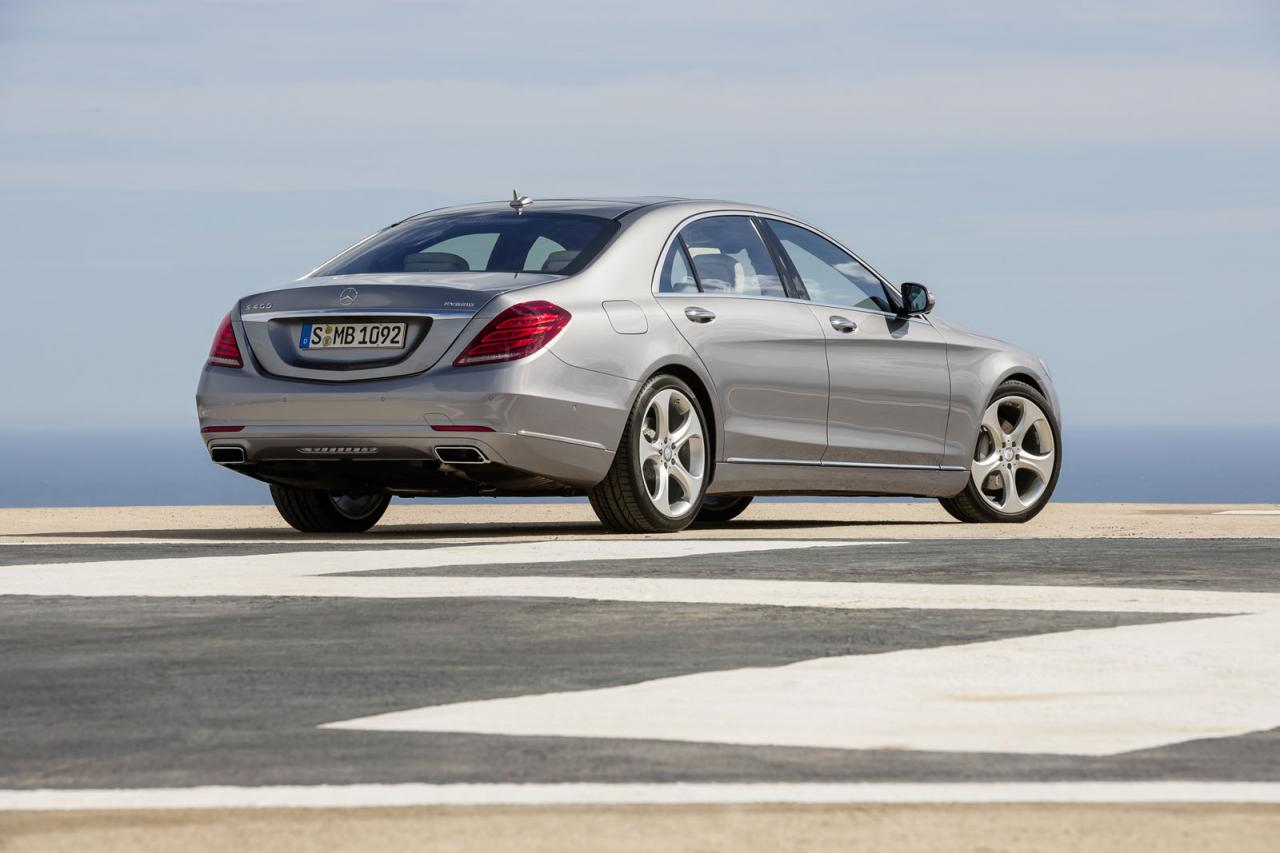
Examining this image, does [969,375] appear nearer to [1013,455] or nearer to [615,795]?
[1013,455]

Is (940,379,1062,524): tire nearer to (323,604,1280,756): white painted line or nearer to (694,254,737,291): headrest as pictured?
(694,254,737,291): headrest

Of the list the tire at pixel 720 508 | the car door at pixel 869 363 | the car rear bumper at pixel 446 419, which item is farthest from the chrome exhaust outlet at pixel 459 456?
the tire at pixel 720 508

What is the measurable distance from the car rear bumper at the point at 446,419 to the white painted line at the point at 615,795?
5.88 metres

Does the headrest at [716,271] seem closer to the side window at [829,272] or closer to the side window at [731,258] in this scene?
the side window at [731,258]

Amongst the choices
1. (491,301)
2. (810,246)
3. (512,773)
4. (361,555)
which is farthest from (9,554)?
(512,773)

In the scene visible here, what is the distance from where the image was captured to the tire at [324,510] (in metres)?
11.3

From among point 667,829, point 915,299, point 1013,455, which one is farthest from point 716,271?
point 667,829

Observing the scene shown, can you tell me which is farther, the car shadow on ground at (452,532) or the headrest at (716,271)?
the headrest at (716,271)

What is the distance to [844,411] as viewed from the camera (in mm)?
11508

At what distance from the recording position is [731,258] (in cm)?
1127

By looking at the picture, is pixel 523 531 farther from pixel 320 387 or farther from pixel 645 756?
pixel 645 756

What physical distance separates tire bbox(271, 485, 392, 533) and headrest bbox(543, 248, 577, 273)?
5.68ft

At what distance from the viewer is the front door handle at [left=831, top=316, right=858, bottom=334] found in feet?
37.8

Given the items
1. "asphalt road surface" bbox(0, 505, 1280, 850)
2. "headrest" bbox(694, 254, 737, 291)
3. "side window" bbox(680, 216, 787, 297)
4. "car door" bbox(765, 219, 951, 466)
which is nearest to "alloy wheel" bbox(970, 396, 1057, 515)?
"car door" bbox(765, 219, 951, 466)
